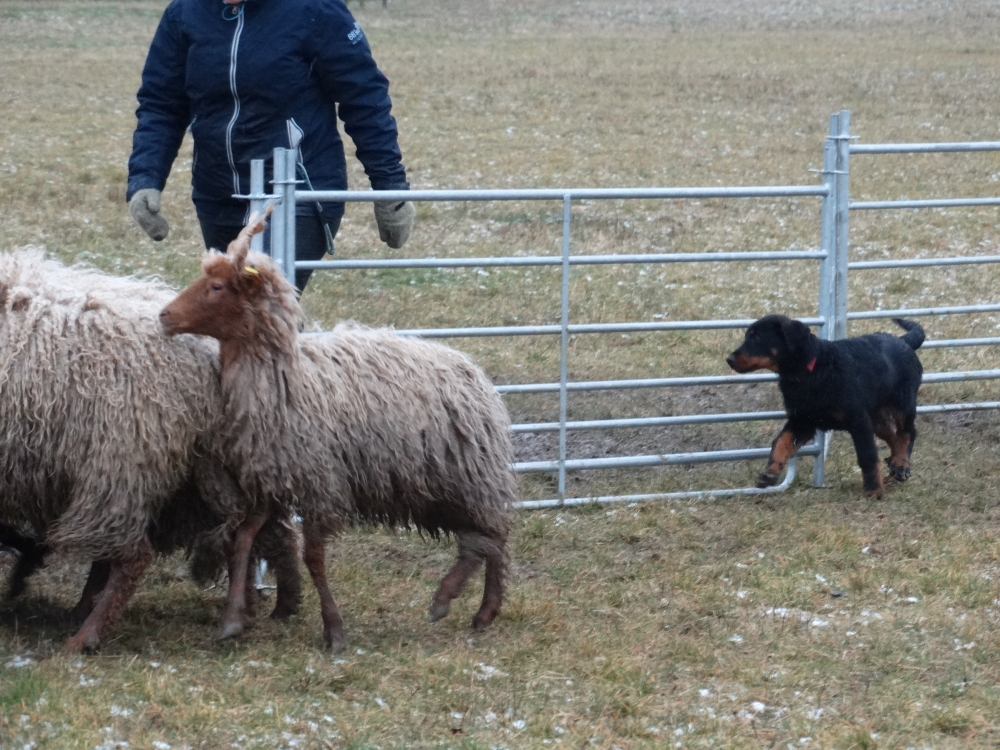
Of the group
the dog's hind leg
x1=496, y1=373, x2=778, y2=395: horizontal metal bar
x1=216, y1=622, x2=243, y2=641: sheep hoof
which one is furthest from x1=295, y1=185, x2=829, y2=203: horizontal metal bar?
x1=216, y1=622, x2=243, y2=641: sheep hoof

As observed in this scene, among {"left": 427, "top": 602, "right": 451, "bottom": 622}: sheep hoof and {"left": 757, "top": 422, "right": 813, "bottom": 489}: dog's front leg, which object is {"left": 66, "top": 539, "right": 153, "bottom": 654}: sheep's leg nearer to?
{"left": 427, "top": 602, "right": 451, "bottom": 622}: sheep hoof

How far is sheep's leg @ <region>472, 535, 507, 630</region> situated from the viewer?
4.67m

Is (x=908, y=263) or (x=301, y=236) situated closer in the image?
(x=301, y=236)

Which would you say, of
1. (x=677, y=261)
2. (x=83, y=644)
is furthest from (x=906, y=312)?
(x=83, y=644)

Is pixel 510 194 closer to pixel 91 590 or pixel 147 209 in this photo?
pixel 147 209

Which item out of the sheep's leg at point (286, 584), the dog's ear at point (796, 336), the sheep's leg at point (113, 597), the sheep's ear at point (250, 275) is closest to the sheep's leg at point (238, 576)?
the sheep's leg at point (286, 584)

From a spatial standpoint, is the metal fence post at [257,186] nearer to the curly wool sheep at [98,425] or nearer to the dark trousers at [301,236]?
the dark trousers at [301,236]

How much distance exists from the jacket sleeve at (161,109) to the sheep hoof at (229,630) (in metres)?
2.01

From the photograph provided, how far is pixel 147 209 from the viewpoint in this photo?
211 inches

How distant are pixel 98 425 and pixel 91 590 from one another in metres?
0.71

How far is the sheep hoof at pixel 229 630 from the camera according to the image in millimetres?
4355

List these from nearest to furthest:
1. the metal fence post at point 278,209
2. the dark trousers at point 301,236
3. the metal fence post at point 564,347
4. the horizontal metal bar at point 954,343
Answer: the metal fence post at point 278,209 → the dark trousers at point 301,236 → the metal fence post at point 564,347 → the horizontal metal bar at point 954,343

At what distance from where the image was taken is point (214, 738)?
139 inches

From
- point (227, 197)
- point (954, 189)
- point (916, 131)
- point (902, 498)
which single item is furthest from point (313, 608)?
point (916, 131)
